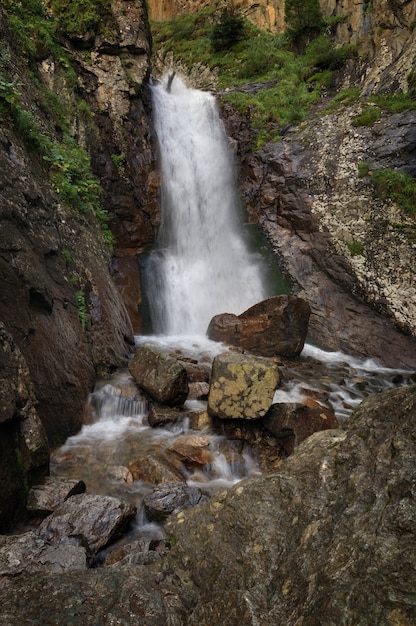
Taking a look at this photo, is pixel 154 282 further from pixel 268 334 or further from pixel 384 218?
pixel 384 218

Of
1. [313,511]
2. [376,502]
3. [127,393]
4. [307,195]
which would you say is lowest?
[127,393]

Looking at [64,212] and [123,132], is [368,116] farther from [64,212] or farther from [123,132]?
[64,212]

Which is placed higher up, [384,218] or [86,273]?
[384,218]

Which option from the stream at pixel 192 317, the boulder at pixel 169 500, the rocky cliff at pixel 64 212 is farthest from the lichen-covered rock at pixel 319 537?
the rocky cliff at pixel 64 212

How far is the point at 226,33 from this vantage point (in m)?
22.0

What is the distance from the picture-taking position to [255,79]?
19156 millimetres

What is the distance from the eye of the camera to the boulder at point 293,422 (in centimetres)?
522

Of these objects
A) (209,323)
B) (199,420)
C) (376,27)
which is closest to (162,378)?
(199,420)

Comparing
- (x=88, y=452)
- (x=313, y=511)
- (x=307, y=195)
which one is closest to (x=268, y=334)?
(x=88, y=452)

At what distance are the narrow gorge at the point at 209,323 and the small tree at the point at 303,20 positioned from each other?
0.17 m

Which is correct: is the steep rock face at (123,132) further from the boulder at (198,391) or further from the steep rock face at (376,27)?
the steep rock face at (376,27)

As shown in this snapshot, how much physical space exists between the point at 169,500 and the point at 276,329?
601cm

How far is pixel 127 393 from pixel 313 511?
4651 mm

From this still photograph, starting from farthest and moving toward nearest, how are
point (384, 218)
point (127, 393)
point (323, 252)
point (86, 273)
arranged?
point (323, 252) → point (384, 218) → point (86, 273) → point (127, 393)
